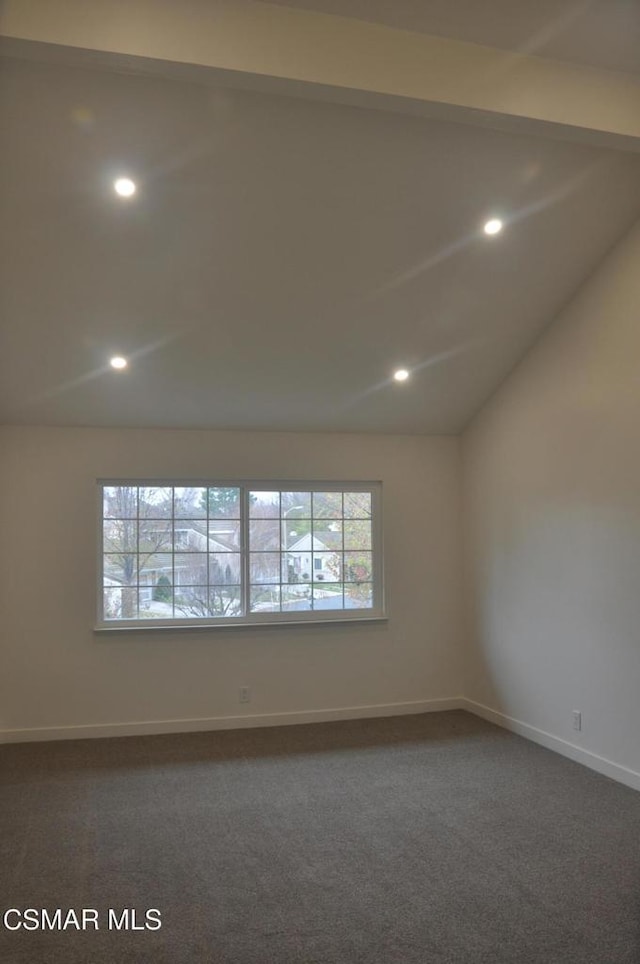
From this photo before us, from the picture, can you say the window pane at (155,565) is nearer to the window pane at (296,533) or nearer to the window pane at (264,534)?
the window pane at (264,534)

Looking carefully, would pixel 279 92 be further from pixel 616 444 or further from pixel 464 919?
pixel 464 919

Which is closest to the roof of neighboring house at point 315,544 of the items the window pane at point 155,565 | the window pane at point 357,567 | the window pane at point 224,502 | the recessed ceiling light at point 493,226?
the window pane at point 357,567

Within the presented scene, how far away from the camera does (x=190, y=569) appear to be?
5.59 meters

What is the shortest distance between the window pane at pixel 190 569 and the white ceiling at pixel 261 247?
95 centimetres

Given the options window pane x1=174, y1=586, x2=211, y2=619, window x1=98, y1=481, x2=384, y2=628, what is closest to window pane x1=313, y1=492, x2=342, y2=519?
window x1=98, y1=481, x2=384, y2=628

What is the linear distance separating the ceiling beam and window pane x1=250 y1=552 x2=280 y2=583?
11.3 feet

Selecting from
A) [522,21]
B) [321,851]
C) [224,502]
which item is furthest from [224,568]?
[522,21]

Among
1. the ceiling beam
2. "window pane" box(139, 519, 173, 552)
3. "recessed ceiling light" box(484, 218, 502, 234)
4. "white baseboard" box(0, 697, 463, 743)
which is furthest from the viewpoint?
"window pane" box(139, 519, 173, 552)

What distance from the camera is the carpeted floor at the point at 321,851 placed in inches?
106

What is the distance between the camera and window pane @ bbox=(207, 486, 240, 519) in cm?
567

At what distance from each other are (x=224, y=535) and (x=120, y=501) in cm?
78

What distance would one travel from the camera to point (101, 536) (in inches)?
213

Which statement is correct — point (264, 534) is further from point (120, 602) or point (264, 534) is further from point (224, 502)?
point (120, 602)

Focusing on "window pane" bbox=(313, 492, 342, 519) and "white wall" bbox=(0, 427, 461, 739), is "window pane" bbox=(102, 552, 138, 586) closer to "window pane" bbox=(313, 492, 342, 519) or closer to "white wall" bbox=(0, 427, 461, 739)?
"white wall" bbox=(0, 427, 461, 739)
